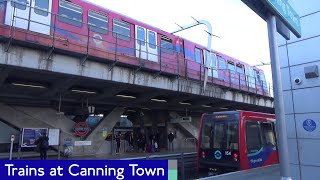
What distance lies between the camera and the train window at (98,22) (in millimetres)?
14866

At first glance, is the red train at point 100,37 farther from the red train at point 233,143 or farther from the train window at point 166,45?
the red train at point 233,143

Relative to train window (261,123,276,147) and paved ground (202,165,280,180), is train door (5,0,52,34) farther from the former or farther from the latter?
train window (261,123,276,147)

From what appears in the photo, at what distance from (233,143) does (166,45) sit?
8469mm

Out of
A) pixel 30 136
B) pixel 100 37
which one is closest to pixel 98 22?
pixel 100 37

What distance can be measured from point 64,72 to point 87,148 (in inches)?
305

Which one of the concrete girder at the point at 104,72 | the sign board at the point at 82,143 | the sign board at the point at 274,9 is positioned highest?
the concrete girder at the point at 104,72

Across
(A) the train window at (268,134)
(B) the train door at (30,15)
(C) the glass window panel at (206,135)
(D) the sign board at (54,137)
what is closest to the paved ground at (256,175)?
(C) the glass window panel at (206,135)

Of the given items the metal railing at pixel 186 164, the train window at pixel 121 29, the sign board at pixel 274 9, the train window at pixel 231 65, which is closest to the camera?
the sign board at pixel 274 9

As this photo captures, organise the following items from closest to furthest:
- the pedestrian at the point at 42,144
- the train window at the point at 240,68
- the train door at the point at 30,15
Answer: the train door at the point at 30,15, the pedestrian at the point at 42,144, the train window at the point at 240,68

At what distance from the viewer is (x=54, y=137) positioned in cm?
1684

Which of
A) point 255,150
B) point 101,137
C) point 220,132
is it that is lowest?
point 255,150

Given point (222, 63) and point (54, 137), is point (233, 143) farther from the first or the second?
point (222, 63)

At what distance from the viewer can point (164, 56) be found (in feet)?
59.7

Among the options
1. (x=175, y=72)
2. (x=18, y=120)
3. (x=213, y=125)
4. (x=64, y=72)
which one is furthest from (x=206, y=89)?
(x=18, y=120)
